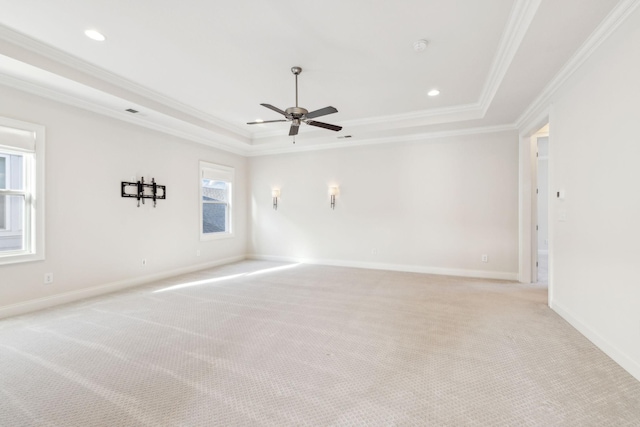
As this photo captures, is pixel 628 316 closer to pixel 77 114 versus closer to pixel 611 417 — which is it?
pixel 611 417

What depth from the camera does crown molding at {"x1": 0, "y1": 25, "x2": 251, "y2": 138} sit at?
9.09 ft

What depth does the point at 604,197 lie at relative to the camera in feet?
8.05

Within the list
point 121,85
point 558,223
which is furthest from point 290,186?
point 558,223

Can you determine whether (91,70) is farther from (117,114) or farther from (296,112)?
(296,112)

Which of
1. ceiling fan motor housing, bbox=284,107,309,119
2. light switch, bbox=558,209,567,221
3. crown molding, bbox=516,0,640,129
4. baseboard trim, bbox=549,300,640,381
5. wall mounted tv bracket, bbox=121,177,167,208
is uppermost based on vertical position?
crown molding, bbox=516,0,640,129

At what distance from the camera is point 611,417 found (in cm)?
170

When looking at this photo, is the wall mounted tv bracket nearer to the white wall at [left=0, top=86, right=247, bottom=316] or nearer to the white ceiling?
the white wall at [left=0, top=86, right=247, bottom=316]

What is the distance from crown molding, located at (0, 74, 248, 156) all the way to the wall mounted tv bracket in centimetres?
97

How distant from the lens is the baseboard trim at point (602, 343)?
2103mm

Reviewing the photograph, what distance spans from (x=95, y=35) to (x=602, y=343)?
18.4ft

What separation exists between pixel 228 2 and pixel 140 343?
3197 mm

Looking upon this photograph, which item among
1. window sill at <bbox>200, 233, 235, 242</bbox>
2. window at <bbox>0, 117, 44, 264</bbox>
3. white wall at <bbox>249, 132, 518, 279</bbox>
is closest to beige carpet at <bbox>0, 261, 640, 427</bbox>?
window at <bbox>0, 117, 44, 264</bbox>

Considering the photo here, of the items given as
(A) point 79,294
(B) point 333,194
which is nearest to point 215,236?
(A) point 79,294

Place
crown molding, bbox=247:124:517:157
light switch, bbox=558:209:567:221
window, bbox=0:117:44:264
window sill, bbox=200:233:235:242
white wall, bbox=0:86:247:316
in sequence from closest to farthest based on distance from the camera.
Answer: light switch, bbox=558:209:567:221 → window, bbox=0:117:44:264 → white wall, bbox=0:86:247:316 → crown molding, bbox=247:124:517:157 → window sill, bbox=200:233:235:242
